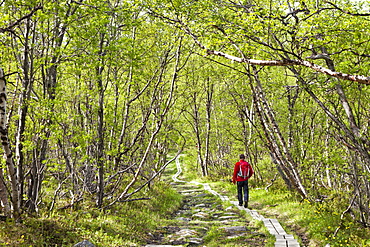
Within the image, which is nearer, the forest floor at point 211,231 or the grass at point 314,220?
the grass at point 314,220

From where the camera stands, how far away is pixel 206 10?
908 centimetres

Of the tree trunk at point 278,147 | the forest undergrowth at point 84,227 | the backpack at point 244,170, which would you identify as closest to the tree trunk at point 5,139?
the forest undergrowth at point 84,227

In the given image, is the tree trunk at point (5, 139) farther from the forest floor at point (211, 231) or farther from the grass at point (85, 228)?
the forest floor at point (211, 231)

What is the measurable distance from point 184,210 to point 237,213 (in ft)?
10.1

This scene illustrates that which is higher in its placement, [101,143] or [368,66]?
[368,66]

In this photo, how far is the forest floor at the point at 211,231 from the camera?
7.25m

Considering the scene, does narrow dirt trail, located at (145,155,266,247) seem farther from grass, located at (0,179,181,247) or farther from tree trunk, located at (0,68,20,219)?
tree trunk, located at (0,68,20,219)

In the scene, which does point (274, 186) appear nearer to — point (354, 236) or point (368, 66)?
point (354, 236)

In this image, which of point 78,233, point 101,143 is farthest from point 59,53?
point 78,233

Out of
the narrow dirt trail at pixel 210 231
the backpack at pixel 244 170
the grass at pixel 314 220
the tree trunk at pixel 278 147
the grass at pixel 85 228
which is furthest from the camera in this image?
the backpack at pixel 244 170

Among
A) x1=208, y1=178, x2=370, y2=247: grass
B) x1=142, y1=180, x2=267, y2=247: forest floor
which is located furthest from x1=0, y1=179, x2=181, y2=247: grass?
x1=208, y1=178, x2=370, y2=247: grass

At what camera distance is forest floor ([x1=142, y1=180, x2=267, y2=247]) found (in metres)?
7.25

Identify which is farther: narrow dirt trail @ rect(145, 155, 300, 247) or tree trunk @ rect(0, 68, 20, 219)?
narrow dirt trail @ rect(145, 155, 300, 247)

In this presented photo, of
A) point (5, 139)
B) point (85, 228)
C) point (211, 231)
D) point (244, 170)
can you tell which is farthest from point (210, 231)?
point (5, 139)
